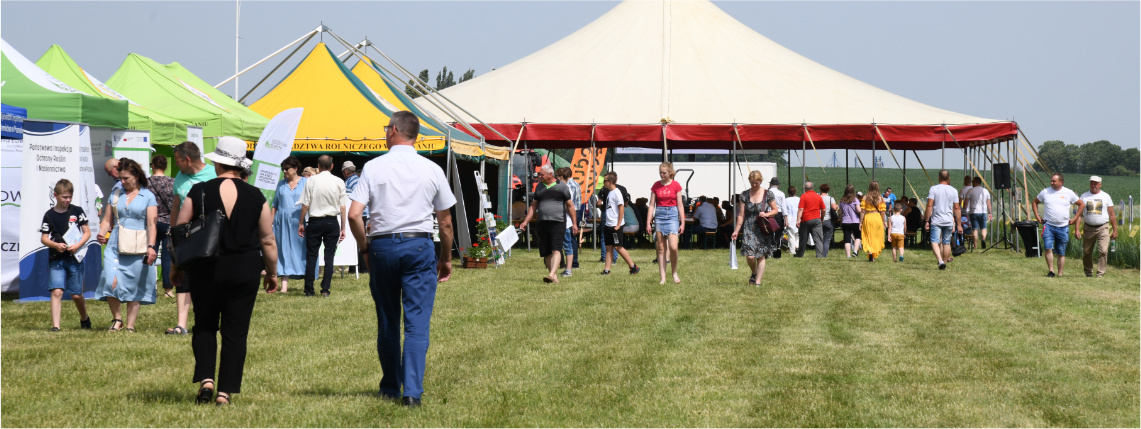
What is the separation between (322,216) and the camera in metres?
11.5

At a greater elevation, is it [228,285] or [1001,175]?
[1001,175]

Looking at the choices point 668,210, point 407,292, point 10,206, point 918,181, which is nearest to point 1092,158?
point 918,181

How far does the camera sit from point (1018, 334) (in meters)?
8.88

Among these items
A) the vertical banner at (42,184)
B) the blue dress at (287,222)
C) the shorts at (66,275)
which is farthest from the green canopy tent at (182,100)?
the shorts at (66,275)

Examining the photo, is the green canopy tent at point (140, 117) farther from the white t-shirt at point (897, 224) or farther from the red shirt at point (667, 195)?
the white t-shirt at point (897, 224)

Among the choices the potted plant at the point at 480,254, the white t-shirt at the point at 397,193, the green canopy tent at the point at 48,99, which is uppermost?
the green canopy tent at the point at 48,99

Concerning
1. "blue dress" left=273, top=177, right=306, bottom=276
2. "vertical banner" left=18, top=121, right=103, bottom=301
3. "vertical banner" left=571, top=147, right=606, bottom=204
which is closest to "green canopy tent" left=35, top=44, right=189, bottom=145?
"blue dress" left=273, top=177, right=306, bottom=276

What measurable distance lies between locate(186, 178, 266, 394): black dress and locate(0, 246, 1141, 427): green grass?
0.25 metres

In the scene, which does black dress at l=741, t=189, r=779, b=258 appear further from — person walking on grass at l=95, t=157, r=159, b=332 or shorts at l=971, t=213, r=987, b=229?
shorts at l=971, t=213, r=987, b=229

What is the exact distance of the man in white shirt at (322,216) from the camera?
11422mm

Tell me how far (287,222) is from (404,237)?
6.89 m

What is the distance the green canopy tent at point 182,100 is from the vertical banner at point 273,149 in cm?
122

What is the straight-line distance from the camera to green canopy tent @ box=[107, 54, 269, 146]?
13.7 m

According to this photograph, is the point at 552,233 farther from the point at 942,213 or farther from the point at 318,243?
the point at 942,213
